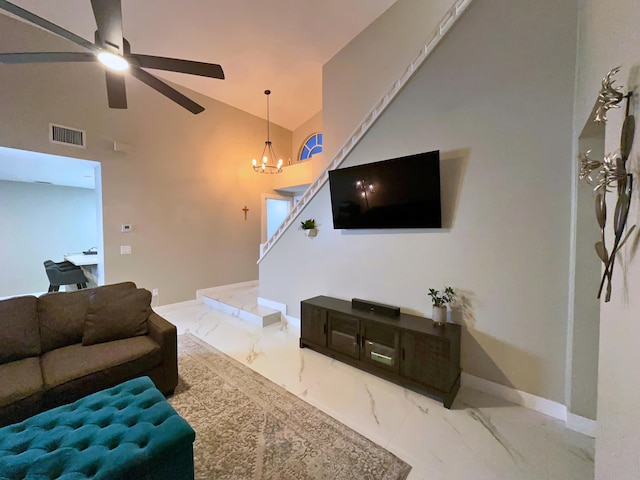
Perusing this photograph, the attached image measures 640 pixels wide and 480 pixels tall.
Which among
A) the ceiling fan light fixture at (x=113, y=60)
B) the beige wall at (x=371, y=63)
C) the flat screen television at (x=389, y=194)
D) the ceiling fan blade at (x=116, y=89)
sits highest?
the beige wall at (x=371, y=63)

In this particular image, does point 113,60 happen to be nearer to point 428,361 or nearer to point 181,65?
point 181,65

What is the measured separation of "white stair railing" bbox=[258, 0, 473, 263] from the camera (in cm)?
235

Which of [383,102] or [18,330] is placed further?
[383,102]

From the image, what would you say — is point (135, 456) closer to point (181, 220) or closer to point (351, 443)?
point (351, 443)

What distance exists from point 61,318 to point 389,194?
3161 millimetres

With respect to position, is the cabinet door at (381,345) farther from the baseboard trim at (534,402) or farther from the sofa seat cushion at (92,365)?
the sofa seat cushion at (92,365)

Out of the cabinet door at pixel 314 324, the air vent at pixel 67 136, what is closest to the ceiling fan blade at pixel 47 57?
the air vent at pixel 67 136

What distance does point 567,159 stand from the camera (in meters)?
1.89

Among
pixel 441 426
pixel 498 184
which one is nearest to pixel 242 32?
pixel 498 184

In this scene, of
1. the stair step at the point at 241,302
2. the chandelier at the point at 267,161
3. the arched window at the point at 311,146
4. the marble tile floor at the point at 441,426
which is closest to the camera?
the marble tile floor at the point at 441,426

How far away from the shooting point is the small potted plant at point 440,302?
7.63 ft

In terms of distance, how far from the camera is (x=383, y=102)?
9.21 feet

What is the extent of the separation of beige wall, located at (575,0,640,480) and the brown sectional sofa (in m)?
2.69

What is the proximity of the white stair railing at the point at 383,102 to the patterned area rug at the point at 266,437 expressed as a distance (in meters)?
2.15
